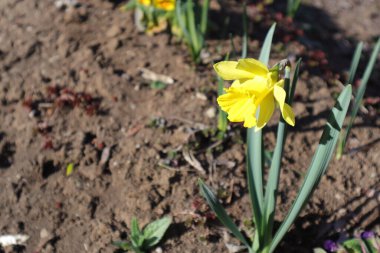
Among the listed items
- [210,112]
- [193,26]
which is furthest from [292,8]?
[210,112]

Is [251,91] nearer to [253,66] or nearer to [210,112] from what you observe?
[253,66]

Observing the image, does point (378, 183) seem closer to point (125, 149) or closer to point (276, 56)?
point (276, 56)

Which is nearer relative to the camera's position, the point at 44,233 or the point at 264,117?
the point at 264,117

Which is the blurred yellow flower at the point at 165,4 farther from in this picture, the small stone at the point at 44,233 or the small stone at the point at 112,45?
the small stone at the point at 44,233

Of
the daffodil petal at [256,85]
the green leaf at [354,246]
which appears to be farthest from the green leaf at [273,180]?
the green leaf at [354,246]

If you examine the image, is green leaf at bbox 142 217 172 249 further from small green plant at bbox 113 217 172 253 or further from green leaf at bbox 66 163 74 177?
green leaf at bbox 66 163 74 177

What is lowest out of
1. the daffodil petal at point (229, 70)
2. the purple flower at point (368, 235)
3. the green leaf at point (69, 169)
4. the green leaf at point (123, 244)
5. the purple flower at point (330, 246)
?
the purple flower at point (330, 246)
